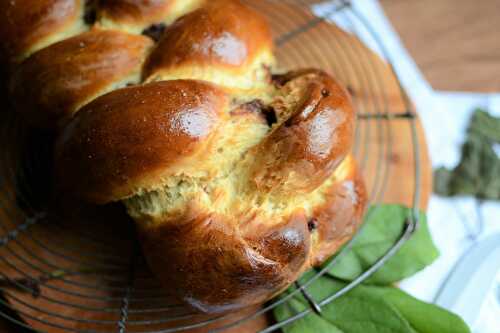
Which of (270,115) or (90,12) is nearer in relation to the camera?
(270,115)

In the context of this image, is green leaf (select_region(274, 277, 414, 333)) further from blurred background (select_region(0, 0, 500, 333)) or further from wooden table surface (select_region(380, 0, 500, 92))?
wooden table surface (select_region(380, 0, 500, 92))

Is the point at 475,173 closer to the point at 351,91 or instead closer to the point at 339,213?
the point at 351,91

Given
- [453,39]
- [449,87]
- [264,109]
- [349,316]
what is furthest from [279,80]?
[453,39]

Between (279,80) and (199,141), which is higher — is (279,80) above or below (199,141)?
above

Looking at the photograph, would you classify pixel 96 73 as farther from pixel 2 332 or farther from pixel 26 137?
pixel 2 332

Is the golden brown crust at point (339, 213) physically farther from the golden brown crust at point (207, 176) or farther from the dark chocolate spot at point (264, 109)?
the dark chocolate spot at point (264, 109)

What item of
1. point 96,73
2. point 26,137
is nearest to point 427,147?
point 96,73
